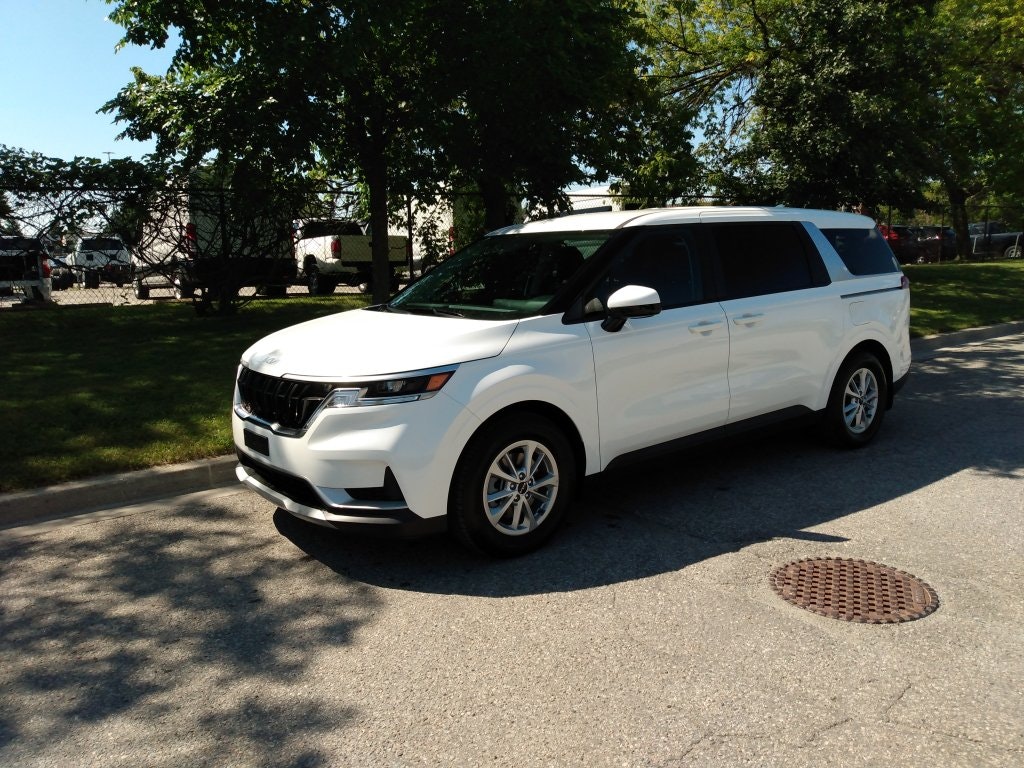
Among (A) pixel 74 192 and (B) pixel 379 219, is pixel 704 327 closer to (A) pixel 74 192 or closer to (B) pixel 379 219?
(B) pixel 379 219

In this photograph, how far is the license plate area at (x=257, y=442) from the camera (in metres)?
4.48

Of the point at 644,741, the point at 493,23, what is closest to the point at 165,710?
the point at 644,741

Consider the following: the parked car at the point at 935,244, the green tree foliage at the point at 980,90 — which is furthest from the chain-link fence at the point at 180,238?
the parked car at the point at 935,244

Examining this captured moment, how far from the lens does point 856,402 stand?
6.52 m

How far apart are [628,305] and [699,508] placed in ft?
4.86

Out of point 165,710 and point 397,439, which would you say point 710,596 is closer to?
point 397,439

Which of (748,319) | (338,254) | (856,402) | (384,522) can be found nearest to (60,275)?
(338,254)

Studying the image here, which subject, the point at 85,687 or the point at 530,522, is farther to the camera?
the point at 530,522

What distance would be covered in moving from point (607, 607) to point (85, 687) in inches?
87.1

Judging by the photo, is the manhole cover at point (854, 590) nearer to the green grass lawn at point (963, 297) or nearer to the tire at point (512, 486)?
the tire at point (512, 486)

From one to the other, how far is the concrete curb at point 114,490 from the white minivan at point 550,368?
41.4 inches

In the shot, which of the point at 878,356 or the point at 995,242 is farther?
the point at 995,242

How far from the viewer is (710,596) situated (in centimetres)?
403

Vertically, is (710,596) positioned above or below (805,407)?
below
